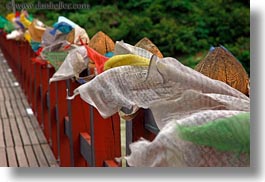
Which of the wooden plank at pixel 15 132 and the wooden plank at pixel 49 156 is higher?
the wooden plank at pixel 15 132

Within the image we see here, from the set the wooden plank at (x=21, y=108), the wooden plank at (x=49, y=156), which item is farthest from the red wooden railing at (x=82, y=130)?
the wooden plank at (x=21, y=108)

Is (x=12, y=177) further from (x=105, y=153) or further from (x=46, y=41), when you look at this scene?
(x=46, y=41)

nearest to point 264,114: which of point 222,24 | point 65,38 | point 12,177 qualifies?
point 12,177

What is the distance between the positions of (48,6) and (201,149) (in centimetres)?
31

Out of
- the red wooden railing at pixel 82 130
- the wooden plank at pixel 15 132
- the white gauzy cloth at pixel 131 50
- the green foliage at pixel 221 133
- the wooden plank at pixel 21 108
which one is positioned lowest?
the wooden plank at pixel 21 108

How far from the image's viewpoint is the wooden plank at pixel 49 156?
0.98 m

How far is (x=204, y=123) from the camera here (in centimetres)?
30

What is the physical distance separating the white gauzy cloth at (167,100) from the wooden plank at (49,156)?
0.59 metres

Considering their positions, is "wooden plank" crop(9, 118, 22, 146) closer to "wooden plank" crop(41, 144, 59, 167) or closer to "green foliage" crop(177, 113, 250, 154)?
"wooden plank" crop(41, 144, 59, 167)

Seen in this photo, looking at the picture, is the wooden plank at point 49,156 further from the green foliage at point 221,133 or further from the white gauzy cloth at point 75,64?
the green foliage at point 221,133

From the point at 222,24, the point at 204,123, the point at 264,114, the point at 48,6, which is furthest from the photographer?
the point at 222,24

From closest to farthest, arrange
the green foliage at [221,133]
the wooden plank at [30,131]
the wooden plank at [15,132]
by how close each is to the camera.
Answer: the green foliage at [221,133] → the wooden plank at [15,132] → the wooden plank at [30,131]

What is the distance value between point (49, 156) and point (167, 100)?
2.41ft

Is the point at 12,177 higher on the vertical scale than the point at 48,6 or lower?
lower
